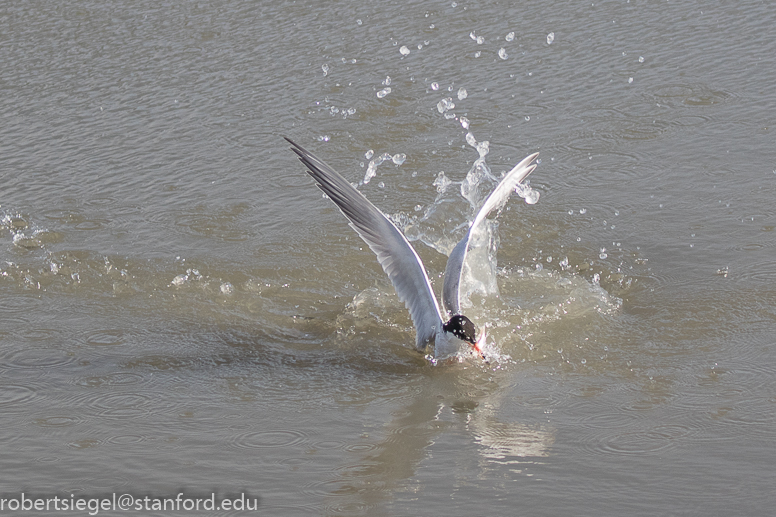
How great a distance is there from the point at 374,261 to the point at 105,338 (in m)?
2.11

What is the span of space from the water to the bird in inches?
8.5

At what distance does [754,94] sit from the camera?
8.71 meters

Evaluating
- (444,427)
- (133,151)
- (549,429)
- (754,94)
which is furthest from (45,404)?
(754,94)

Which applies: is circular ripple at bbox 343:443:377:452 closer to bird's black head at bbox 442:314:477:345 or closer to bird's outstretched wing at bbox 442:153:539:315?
bird's black head at bbox 442:314:477:345

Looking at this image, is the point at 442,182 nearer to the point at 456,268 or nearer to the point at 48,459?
the point at 456,268

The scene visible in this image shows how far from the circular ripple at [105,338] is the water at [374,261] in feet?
0.05

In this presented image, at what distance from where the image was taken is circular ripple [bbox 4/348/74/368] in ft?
18.2

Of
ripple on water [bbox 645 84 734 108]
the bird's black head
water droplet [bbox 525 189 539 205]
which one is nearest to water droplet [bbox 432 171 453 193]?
water droplet [bbox 525 189 539 205]

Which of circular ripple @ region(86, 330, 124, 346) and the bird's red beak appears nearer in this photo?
the bird's red beak

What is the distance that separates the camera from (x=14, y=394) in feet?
17.1

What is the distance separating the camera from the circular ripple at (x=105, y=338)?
5.83 metres

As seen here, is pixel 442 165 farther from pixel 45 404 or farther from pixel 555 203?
pixel 45 404

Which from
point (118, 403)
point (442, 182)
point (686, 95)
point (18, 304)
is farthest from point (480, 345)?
point (686, 95)

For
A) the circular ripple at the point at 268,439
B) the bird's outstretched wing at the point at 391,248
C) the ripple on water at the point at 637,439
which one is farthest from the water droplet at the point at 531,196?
the circular ripple at the point at 268,439
